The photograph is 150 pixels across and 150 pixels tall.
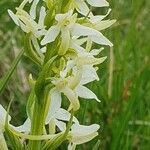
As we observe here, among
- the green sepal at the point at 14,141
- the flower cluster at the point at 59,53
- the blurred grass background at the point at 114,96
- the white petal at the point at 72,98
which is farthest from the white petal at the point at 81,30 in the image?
the blurred grass background at the point at 114,96

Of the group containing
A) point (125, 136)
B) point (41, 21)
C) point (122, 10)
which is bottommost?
point (122, 10)

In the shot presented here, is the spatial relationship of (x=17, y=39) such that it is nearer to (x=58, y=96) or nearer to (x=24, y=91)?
(x=24, y=91)

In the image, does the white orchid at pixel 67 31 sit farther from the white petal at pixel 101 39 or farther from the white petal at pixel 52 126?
the white petal at pixel 52 126

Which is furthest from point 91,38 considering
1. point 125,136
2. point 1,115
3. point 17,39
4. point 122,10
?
point 122,10

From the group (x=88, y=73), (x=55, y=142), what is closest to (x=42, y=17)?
(x=88, y=73)

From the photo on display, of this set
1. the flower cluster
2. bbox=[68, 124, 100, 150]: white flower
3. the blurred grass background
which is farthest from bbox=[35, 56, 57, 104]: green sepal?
the blurred grass background

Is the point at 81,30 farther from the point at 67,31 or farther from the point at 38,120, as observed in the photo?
the point at 38,120
